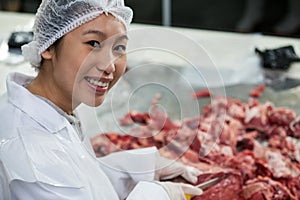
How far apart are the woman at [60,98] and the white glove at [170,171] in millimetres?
287

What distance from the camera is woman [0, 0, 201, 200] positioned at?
1.42 m

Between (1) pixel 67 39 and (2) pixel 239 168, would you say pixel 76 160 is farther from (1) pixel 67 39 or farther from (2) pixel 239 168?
(2) pixel 239 168

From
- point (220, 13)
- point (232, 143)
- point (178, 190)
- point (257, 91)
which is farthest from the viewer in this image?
point (220, 13)

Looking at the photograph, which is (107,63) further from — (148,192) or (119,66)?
(148,192)

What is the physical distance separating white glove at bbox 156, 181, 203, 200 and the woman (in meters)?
0.04

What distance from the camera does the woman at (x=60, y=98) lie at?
142cm

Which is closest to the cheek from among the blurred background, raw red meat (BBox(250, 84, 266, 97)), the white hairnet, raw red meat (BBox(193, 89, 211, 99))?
the white hairnet

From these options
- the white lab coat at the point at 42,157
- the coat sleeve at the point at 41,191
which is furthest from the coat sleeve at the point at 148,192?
the coat sleeve at the point at 41,191

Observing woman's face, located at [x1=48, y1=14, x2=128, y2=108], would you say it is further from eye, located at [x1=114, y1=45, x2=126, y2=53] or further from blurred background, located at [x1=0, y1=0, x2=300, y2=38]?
blurred background, located at [x1=0, y1=0, x2=300, y2=38]

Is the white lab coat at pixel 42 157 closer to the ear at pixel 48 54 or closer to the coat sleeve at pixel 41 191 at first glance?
the coat sleeve at pixel 41 191

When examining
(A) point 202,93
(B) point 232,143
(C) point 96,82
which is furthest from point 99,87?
(A) point 202,93

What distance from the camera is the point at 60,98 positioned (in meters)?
1.57

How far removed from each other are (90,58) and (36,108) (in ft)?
0.72

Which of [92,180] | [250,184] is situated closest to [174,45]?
[250,184]
